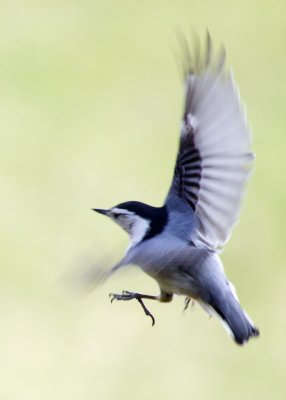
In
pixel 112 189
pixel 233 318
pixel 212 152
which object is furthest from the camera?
pixel 112 189

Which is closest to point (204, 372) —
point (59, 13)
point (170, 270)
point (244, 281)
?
point (244, 281)

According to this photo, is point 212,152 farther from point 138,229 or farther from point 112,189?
point 112,189

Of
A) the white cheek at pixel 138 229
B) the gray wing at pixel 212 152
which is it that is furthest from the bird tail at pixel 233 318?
the white cheek at pixel 138 229

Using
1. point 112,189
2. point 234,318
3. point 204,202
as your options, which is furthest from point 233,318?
point 112,189

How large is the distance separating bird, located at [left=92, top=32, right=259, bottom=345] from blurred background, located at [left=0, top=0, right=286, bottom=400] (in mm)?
2542

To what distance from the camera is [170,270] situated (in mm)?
2828

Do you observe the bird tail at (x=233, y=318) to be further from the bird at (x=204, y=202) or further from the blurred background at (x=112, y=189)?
the blurred background at (x=112, y=189)

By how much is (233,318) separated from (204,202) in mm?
267

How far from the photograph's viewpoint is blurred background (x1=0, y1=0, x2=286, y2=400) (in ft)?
20.4

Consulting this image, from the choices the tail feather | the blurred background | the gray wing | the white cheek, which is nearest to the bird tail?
the tail feather

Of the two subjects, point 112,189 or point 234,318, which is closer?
point 234,318

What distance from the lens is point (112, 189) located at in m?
7.73

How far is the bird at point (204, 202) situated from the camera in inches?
109

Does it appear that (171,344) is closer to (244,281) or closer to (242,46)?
(244,281)
